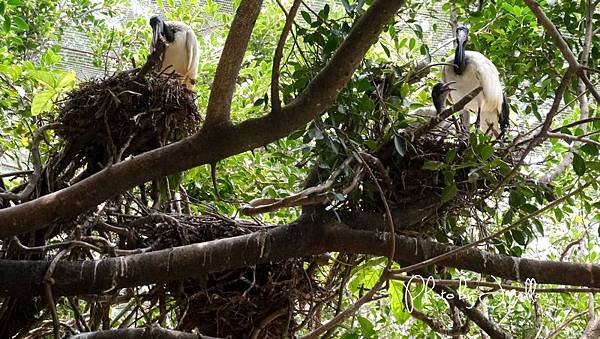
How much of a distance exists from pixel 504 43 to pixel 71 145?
5.73 feet

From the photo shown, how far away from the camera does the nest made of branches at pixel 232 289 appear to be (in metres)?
2.32

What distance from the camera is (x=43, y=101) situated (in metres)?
2.38

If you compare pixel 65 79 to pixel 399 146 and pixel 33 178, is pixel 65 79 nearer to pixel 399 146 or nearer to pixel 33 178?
pixel 33 178

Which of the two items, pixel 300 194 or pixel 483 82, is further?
pixel 483 82

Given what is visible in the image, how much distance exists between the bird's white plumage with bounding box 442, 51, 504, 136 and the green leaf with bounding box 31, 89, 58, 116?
5.64ft

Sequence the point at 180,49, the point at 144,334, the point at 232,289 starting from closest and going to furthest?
the point at 144,334
the point at 232,289
the point at 180,49

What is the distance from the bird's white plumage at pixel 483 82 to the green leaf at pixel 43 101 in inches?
67.6

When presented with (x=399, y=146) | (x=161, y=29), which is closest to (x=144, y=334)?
(x=399, y=146)

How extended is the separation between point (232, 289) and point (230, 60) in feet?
3.31

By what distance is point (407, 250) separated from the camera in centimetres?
213

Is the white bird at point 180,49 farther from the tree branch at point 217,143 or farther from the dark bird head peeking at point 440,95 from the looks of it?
the tree branch at point 217,143

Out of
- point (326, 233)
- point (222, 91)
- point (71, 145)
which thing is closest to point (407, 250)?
point (326, 233)

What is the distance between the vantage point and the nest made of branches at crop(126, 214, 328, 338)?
2.32m

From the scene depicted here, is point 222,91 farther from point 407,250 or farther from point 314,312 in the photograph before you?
point 314,312
